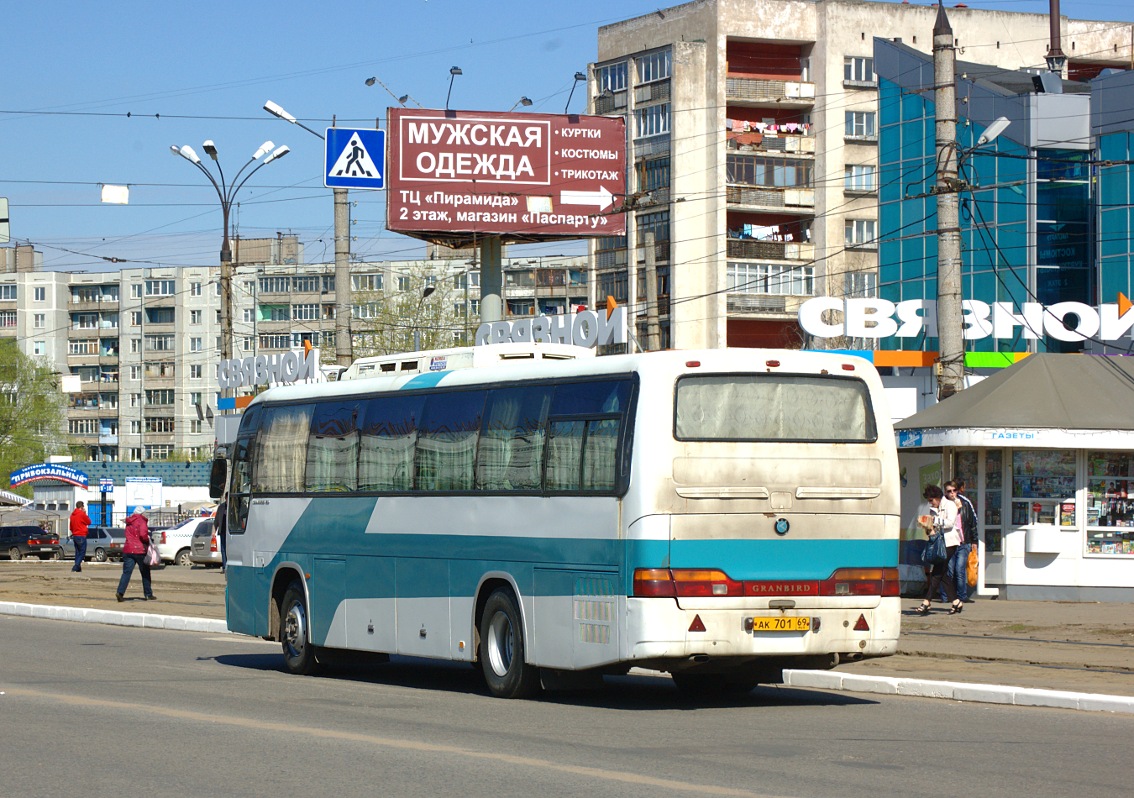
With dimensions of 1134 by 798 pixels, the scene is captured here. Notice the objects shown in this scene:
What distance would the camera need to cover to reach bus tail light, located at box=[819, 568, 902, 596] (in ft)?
47.3

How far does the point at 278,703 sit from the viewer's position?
47.5 ft

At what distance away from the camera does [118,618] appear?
2652 centimetres

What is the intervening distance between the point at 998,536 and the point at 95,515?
82192mm

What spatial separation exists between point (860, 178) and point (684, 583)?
76.1m

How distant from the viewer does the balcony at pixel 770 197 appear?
281 ft

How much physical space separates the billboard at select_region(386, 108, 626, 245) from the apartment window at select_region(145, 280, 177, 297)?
105 metres

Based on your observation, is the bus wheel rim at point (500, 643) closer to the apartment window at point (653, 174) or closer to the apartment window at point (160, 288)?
Result: the apartment window at point (653, 174)

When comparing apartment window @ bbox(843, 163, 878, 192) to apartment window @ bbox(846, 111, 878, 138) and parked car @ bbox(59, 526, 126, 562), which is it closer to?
apartment window @ bbox(846, 111, 878, 138)

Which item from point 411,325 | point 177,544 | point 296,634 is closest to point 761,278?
point 411,325

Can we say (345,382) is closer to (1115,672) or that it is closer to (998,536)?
(1115,672)

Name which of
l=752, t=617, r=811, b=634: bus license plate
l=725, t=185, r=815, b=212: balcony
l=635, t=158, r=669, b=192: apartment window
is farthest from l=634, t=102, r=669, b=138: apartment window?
l=752, t=617, r=811, b=634: bus license plate

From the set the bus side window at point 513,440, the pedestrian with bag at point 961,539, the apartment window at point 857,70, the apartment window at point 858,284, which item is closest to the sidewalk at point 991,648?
the pedestrian with bag at point 961,539

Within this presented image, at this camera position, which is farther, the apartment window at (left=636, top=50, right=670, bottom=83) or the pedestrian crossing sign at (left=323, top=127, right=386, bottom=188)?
the apartment window at (left=636, top=50, right=670, bottom=83)

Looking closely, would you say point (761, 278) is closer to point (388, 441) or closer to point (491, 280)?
point (491, 280)
